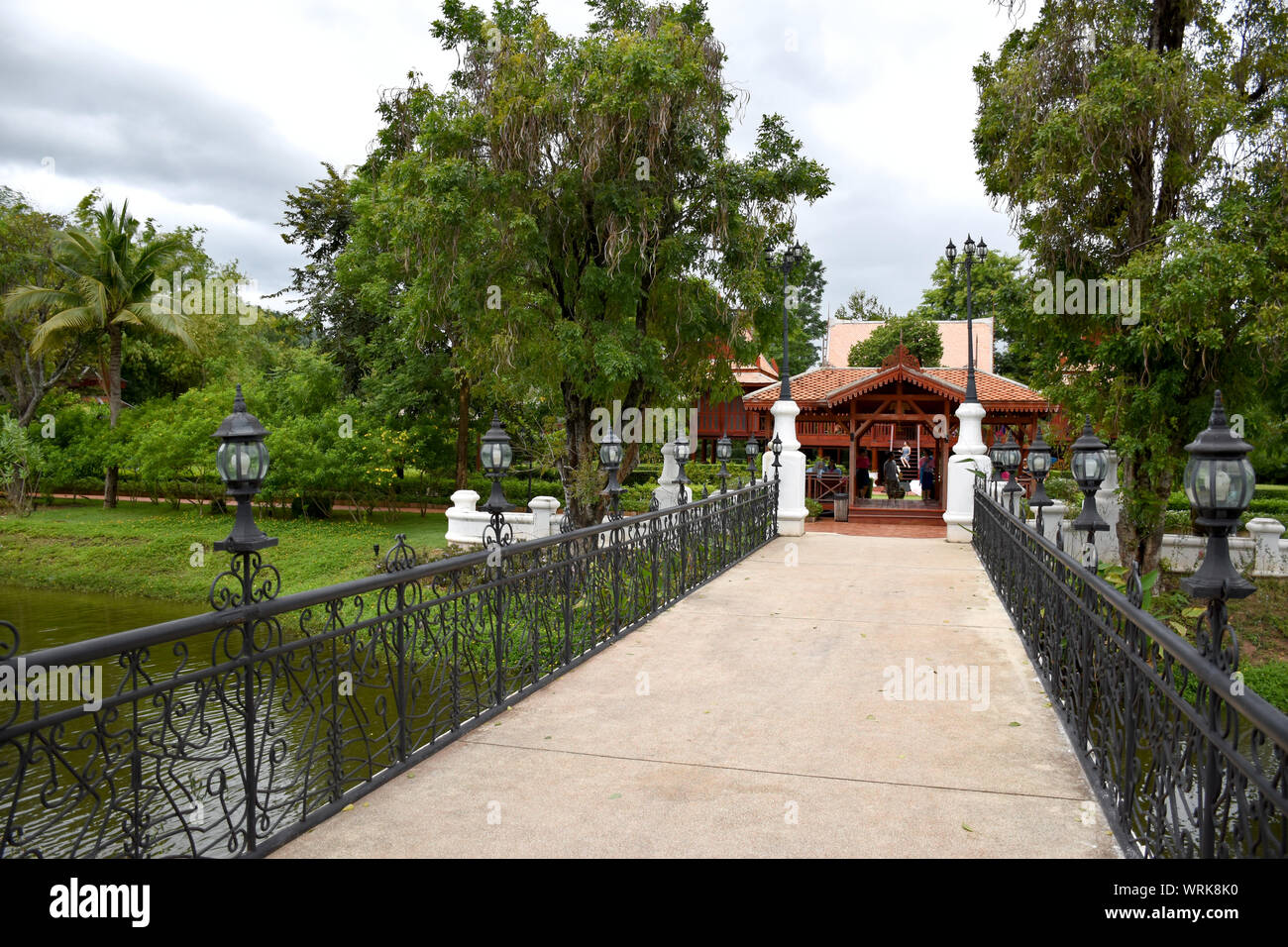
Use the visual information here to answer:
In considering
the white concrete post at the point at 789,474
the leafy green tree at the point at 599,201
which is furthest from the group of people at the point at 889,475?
the leafy green tree at the point at 599,201

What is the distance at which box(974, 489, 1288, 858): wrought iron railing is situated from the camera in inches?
105

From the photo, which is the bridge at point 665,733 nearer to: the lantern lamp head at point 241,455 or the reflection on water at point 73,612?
the lantern lamp head at point 241,455

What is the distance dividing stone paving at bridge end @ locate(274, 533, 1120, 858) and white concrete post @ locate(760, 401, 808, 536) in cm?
842

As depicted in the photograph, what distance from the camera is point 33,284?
97.7ft

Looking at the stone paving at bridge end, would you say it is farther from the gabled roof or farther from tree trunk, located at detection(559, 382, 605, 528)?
the gabled roof

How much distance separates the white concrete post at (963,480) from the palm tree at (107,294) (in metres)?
23.7

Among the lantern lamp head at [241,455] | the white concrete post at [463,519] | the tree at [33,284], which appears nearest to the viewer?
the lantern lamp head at [241,455]

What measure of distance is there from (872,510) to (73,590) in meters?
18.7

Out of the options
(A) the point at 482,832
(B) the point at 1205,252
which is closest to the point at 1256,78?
(B) the point at 1205,252

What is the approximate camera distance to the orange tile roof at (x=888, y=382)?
850 inches

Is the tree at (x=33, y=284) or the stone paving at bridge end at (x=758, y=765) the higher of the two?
the tree at (x=33, y=284)

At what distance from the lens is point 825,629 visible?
8.14 metres

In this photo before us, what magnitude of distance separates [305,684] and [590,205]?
1110 centimetres
